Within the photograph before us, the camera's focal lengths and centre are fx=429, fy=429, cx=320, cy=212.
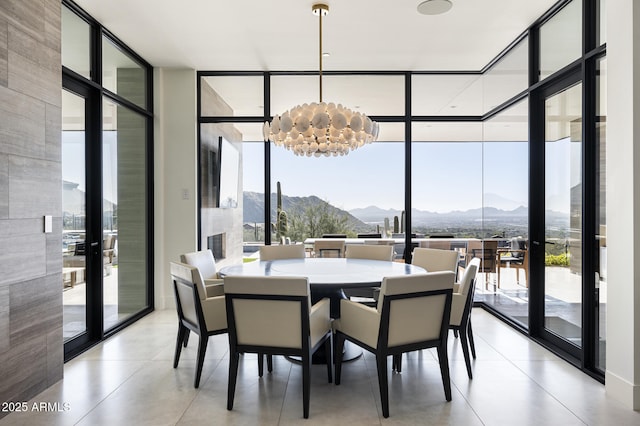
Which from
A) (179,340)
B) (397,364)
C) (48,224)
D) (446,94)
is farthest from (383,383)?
(446,94)

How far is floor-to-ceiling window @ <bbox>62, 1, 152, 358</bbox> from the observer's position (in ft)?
12.0

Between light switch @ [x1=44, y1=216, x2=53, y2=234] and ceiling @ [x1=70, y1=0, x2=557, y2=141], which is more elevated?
ceiling @ [x1=70, y1=0, x2=557, y2=141]

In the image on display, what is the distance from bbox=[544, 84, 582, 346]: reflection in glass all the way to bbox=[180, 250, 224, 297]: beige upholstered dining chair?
2.89 meters

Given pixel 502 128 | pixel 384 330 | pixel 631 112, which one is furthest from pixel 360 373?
pixel 502 128

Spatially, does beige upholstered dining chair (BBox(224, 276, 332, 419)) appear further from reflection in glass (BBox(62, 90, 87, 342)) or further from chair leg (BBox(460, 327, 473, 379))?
reflection in glass (BBox(62, 90, 87, 342))

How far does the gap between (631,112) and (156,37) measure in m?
4.09

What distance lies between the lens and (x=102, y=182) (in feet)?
13.5

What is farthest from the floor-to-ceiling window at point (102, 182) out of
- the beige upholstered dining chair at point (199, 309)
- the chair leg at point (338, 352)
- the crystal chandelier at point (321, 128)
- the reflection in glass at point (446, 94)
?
the reflection in glass at point (446, 94)

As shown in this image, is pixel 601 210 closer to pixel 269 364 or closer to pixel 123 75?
pixel 269 364

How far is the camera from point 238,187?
5539 millimetres

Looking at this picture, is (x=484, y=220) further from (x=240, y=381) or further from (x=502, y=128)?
(x=240, y=381)

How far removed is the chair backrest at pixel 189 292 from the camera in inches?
115

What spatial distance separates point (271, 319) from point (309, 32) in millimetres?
2917

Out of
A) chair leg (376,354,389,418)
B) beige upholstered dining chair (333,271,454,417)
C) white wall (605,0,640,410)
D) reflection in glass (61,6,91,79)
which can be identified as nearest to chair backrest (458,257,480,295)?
beige upholstered dining chair (333,271,454,417)
